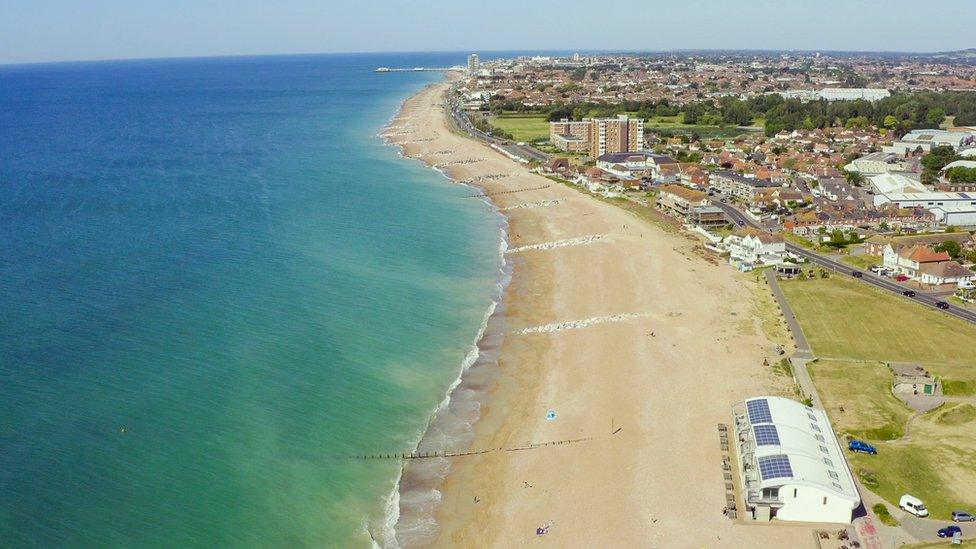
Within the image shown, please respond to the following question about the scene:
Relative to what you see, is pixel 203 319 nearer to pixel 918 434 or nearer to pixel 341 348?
pixel 341 348

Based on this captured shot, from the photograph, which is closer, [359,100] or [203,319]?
[203,319]

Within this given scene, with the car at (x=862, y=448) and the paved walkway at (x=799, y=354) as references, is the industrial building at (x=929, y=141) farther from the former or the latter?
the car at (x=862, y=448)

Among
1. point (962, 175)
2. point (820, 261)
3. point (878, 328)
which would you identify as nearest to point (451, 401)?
point (878, 328)

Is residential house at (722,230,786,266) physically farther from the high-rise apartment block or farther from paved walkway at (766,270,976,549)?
the high-rise apartment block

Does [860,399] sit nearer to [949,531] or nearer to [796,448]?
[796,448]

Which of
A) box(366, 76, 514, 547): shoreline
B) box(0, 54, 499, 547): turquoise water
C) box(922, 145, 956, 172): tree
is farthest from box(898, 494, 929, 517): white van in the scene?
box(922, 145, 956, 172): tree

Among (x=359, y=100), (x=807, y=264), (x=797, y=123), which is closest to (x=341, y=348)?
(x=807, y=264)
